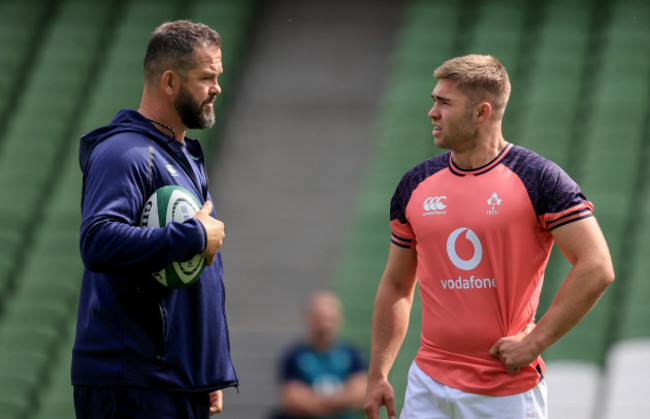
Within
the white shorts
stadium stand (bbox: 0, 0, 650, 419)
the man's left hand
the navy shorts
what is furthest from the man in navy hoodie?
stadium stand (bbox: 0, 0, 650, 419)

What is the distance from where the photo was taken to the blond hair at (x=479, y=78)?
2.73 metres

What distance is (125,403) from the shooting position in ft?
8.11

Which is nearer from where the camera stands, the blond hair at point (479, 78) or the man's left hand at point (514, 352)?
the man's left hand at point (514, 352)

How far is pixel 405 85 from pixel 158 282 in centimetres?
695

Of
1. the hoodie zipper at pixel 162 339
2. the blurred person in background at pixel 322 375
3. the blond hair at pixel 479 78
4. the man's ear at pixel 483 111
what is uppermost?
the blond hair at pixel 479 78

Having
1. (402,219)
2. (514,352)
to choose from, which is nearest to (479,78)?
(402,219)

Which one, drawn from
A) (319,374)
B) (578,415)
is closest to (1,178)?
(319,374)

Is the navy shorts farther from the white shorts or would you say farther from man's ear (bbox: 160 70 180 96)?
man's ear (bbox: 160 70 180 96)

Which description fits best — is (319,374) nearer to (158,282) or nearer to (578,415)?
(578,415)

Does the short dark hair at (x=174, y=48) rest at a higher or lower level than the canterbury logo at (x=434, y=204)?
higher

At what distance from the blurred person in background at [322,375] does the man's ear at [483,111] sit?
257cm

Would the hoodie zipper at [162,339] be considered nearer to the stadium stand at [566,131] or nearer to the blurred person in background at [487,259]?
the blurred person in background at [487,259]

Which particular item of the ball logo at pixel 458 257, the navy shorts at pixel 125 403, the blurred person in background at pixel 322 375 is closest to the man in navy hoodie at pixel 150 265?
the navy shorts at pixel 125 403

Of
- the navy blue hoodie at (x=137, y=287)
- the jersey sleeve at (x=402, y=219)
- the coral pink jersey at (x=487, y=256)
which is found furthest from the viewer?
the jersey sleeve at (x=402, y=219)
